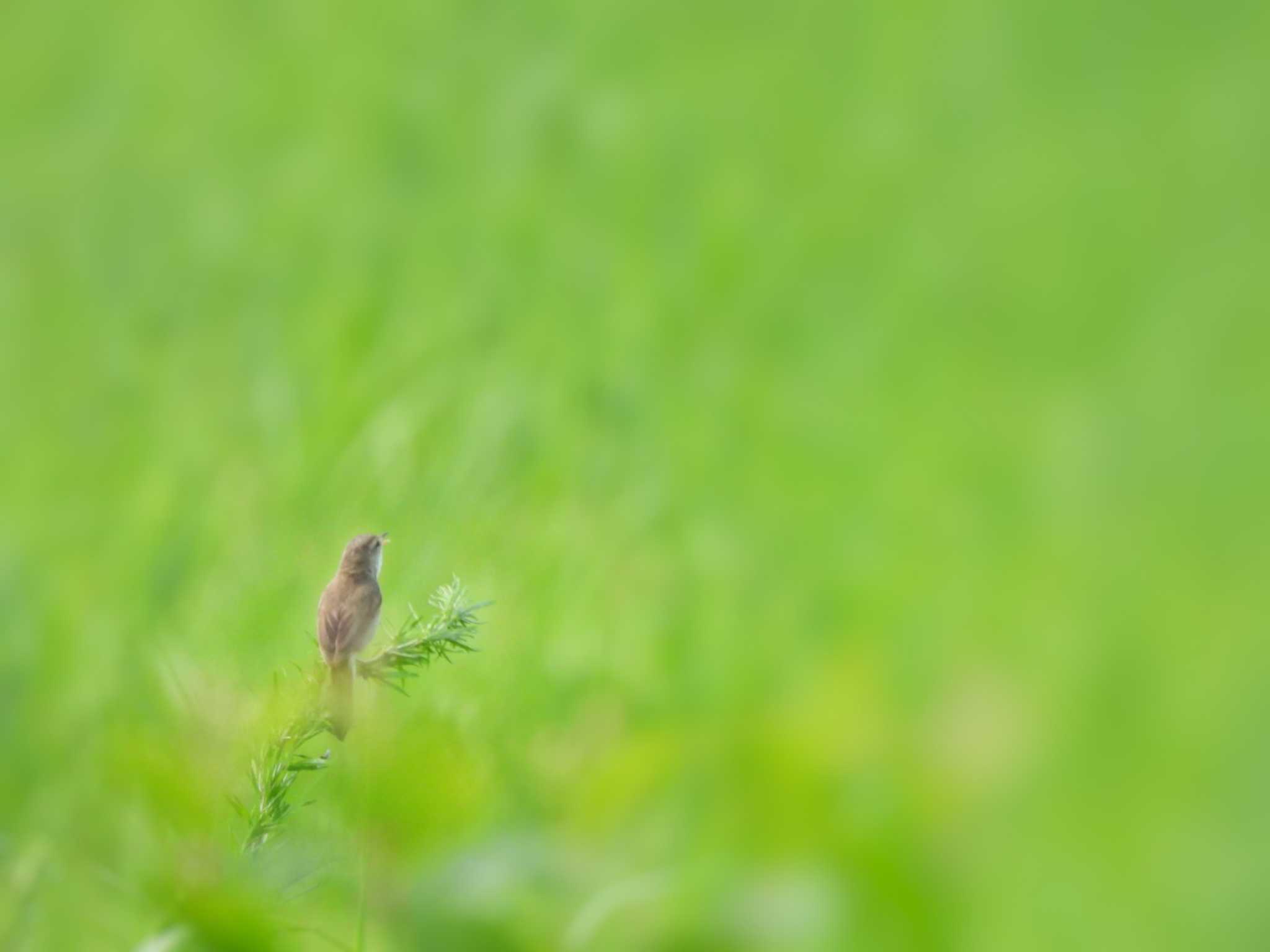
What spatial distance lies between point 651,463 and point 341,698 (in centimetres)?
198

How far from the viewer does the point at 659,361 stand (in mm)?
2922

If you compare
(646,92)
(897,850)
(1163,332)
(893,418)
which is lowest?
(897,850)

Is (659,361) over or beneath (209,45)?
beneath

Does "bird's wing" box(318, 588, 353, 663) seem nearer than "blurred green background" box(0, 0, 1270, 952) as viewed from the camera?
Yes

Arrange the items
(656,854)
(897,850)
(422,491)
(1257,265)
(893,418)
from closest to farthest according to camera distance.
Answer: (422,491), (897,850), (656,854), (893,418), (1257,265)

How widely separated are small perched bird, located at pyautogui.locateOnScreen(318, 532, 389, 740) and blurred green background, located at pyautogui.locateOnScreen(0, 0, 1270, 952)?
0.01 meters

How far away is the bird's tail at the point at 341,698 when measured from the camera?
1.76ft

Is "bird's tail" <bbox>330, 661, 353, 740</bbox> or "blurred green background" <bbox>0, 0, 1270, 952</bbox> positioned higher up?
"blurred green background" <bbox>0, 0, 1270, 952</bbox>

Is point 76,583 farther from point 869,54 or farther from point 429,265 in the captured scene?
point 869,54

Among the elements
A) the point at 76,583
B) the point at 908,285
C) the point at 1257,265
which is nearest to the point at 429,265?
the point at 76,583

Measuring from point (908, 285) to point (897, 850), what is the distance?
2417 mm

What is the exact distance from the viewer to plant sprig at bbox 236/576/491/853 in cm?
56

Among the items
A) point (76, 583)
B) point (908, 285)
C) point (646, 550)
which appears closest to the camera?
point (646, 550)

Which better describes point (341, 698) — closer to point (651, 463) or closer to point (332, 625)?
point (332, 625)
